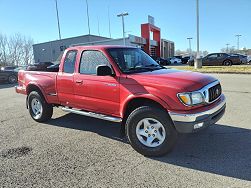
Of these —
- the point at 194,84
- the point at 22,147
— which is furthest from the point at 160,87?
the point at 22,147

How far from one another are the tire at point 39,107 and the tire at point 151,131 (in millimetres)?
2869

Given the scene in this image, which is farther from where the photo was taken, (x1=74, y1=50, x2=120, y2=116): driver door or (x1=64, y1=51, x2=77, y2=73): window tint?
(x1=64, y1=51, x2=77, y2=73): window tint

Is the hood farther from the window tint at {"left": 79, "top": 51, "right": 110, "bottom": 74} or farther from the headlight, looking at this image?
the window tint at {"left": 79, "top": 51, "right": 110, "bottom": 74}

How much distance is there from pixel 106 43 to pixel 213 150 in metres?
37.4

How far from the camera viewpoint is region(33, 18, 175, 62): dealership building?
39484mm

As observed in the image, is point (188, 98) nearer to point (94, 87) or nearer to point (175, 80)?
point (175, 80)

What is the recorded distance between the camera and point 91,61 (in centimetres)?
473

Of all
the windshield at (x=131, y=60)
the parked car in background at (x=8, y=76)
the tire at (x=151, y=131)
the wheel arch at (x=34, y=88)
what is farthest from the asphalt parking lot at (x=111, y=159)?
the parked car in background at (x=8, y=76)

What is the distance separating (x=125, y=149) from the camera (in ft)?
13.8

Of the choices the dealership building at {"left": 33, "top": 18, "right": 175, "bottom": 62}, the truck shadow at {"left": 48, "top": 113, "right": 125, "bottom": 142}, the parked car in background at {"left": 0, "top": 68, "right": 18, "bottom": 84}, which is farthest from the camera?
the dealership building at {"left": 33, "top": 18, "right": 175, "bottom": 62}

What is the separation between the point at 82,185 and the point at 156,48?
4992 cm

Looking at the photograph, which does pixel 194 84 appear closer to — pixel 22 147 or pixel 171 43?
pixel 22 147

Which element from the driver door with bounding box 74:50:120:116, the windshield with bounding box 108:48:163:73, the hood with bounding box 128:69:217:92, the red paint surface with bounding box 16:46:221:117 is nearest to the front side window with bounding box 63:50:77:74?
the red paint surface with bounding box 16:46:221:117

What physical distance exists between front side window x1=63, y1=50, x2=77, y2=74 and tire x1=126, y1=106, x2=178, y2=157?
196 centimetres
